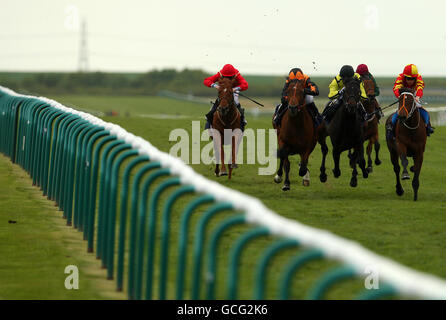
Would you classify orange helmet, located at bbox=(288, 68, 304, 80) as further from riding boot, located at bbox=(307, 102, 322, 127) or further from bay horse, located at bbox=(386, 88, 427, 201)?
bay horse, located at bbox=(386, 88, 427, 201)

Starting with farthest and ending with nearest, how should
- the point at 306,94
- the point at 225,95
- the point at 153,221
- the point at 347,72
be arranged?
1. the point at 225,95
2. the point at 347,72
3. the point at 306,94
4. the point at 153,221

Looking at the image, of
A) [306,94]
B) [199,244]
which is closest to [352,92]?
[306,94]

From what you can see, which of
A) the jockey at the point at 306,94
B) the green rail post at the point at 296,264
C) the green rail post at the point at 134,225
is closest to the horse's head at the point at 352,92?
the jockey at the point at 306,94

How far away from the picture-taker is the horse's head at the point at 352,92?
15.2 meters

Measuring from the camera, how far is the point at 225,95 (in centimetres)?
1670

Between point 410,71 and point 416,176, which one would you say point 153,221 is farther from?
point 410,71

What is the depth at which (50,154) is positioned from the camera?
11438 millimetres

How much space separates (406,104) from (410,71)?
511 millimetres

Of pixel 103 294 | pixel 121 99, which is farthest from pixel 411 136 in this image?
pixel 121 99

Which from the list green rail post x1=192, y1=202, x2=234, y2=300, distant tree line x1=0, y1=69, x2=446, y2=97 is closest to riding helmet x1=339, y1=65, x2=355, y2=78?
green rail post x1=192, y1=202, x2=234, y2=300

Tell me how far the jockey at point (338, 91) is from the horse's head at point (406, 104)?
757mm

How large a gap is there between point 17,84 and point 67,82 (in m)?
5.24

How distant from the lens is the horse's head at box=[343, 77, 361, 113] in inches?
598
